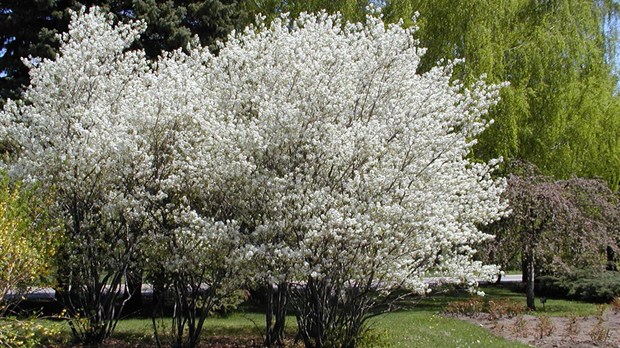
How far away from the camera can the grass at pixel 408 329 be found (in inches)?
396

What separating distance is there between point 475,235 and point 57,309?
34.7 ft

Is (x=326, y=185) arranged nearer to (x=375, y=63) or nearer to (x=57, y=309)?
(x=375, y=63)

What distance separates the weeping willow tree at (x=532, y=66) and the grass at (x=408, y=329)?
3895 millimetres

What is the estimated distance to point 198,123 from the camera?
880 centimetres

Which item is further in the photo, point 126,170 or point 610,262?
point 610,262

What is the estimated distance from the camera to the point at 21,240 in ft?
23.8

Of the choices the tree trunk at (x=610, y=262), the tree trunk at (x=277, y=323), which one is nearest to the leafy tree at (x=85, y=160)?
the tree trunk at (x=277, y=323)

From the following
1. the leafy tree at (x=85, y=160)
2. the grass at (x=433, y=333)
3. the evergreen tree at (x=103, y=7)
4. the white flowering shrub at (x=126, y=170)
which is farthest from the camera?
the evergreen tree at (x=103, y=7)

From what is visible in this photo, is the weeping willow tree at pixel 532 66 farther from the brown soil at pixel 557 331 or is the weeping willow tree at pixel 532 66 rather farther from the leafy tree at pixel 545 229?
the brown soil at pixel 557 331

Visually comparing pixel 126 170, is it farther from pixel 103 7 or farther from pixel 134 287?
pixel 103 7

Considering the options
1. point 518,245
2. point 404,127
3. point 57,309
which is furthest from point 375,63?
point 57,309

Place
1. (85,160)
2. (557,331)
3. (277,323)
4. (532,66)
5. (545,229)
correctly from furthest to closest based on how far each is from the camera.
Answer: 1. (532,66)
2. (545,229)
3. (557,331)
4. (277,323)
5. (85,160)

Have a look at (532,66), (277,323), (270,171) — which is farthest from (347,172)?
(532,66)

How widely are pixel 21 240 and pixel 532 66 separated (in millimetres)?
13203
